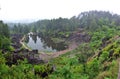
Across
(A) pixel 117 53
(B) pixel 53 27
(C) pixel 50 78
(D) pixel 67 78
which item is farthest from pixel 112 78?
(B) pixel 53 27

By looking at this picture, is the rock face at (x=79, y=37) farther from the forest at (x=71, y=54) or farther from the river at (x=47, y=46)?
the river at (x=47, y=46)

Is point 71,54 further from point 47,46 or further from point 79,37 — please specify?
point 79,37

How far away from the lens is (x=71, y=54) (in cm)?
8225

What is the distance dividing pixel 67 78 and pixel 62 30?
113100 mm

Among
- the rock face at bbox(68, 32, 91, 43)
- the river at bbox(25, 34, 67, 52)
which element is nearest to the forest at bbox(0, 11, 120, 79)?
the rock face at bbox(68, 32, 91, 43)

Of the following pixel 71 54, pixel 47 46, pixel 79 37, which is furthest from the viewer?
pixel 79 37

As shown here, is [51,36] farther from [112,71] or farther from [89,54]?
[112,71]

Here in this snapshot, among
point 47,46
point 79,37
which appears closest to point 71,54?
point 47,46

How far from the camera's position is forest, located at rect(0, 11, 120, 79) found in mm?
33156

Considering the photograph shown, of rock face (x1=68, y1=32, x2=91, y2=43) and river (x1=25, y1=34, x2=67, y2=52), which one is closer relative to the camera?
river (x1=25, y1=34, x2=67, y2=52)

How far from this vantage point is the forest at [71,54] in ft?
109

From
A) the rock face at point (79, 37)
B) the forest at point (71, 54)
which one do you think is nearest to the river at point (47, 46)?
the forest at point (71, 54)

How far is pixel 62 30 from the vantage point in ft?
477

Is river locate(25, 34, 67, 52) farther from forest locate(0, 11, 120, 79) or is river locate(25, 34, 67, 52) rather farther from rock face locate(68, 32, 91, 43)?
rock face locate(68, 32, 91, 43)
